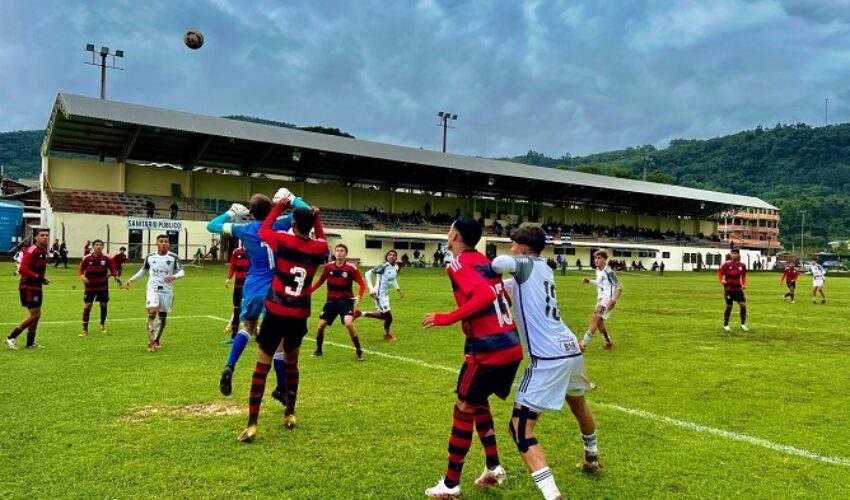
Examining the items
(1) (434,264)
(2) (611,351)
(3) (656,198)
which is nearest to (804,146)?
(3) (656,198)

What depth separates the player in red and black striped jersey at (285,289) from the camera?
5.52m

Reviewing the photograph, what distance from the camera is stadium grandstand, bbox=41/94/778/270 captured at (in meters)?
41.0

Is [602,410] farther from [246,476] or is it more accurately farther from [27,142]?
[27,142]

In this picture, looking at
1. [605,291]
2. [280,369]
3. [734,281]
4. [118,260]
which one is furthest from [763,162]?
[280,369]

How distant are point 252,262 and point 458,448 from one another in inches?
151

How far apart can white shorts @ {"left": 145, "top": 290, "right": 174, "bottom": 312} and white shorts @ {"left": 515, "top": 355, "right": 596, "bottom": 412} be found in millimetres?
A: 8528

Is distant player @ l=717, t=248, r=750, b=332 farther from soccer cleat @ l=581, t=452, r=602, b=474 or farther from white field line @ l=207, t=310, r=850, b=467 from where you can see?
soccer cleat @ l=581, t=452, r=602, b=474

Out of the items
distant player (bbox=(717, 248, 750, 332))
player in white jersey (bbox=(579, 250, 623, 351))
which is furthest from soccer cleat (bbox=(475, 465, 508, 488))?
distant player (bbox=(717, 248, 750, 332))

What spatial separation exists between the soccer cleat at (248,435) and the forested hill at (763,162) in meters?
150

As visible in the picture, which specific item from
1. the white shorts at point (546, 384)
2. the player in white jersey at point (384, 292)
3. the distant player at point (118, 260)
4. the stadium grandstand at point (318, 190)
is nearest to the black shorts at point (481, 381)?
the white shorts at point (546, 384)

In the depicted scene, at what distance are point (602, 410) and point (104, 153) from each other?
49853 mm

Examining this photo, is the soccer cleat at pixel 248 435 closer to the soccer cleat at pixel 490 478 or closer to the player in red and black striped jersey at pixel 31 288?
the soccer cleat at pixel 490 478

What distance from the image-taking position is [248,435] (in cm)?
540

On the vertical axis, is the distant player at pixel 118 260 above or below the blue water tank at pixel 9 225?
below
